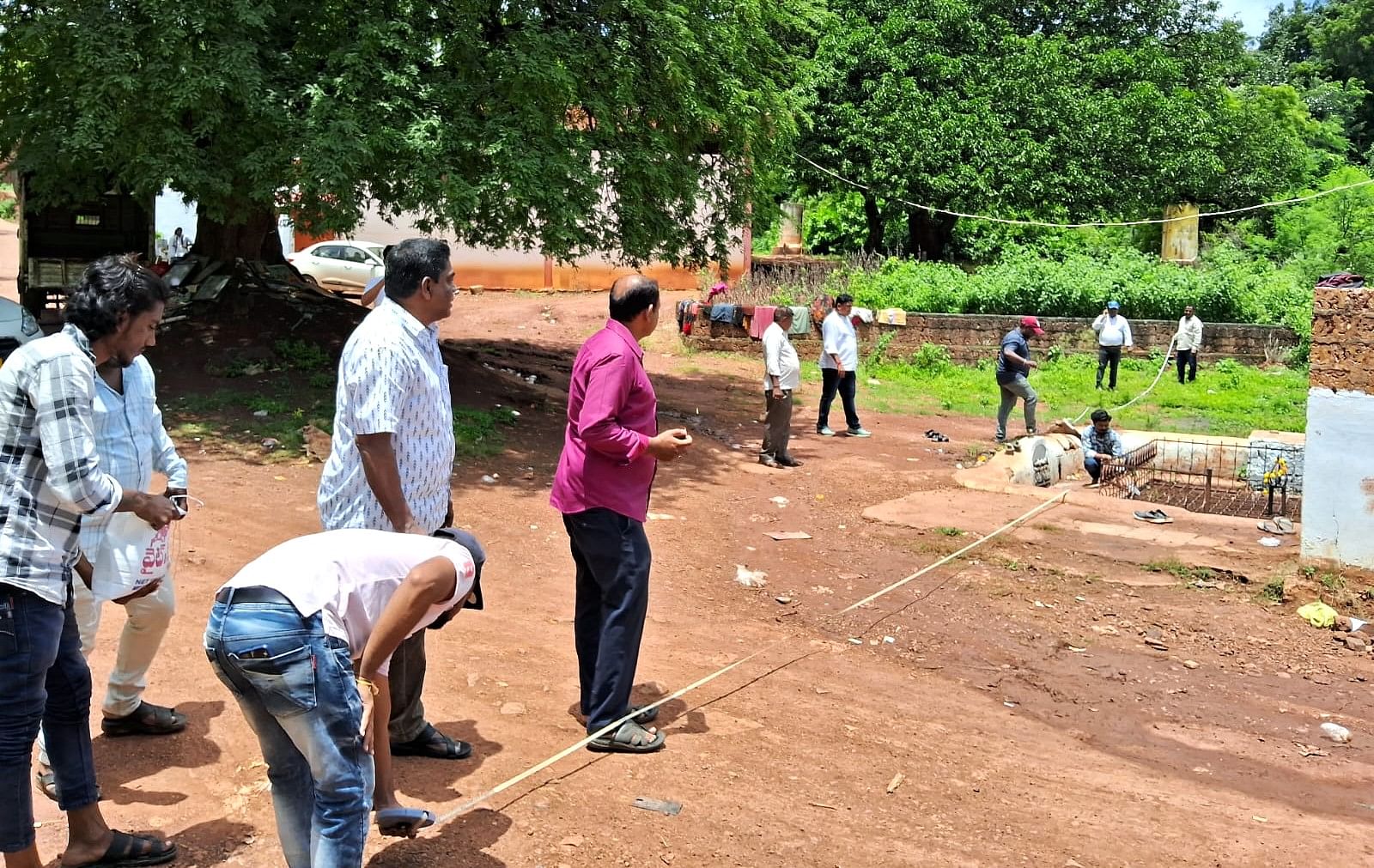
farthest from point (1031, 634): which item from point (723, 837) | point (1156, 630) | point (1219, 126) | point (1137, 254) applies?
point (1219, 126)

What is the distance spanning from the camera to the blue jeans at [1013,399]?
46.6 feet

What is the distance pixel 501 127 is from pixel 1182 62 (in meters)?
22.2

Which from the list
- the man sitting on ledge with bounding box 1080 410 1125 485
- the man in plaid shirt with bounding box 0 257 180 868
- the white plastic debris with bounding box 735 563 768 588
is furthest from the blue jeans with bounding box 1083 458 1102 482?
the man in plaid shirt with bounding box 0 257 180 868

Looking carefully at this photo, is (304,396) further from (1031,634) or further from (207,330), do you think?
(1031,634)

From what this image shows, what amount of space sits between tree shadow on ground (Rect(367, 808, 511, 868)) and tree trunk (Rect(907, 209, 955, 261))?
24.3 meters

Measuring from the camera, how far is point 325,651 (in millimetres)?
2943

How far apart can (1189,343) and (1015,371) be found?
7092 mm

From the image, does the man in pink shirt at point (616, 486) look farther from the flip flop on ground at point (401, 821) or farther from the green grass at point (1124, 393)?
the green grass at point (1124, 393)

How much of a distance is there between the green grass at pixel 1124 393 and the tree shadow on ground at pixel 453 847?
525 inches

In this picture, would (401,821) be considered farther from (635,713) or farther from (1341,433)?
(1341,433)

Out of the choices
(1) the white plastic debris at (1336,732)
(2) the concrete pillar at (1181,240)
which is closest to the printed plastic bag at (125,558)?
(1) the white plastic debris at (1336,732)

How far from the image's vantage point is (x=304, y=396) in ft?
39.4

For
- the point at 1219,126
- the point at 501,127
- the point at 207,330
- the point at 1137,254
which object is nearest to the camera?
the point at 501,127

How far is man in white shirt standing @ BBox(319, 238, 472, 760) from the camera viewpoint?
3846 mm
